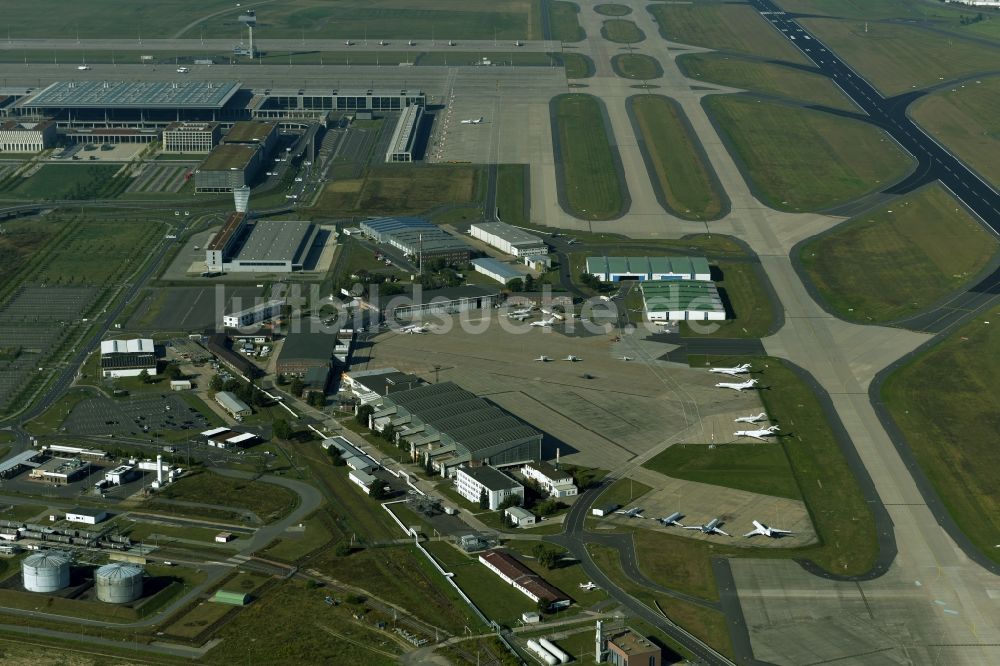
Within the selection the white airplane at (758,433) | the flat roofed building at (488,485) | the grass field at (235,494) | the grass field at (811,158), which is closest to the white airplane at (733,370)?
the white airplane at (758,433)

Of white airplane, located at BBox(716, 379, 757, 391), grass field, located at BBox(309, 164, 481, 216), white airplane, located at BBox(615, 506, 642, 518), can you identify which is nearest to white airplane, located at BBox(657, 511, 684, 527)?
white airplane, located at BBox(615, 506, 642, 518)

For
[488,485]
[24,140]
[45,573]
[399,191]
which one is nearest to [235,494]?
[45,573]

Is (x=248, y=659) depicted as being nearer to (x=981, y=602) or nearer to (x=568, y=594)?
(x=568, y=594)

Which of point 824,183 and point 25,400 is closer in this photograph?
point 25,400

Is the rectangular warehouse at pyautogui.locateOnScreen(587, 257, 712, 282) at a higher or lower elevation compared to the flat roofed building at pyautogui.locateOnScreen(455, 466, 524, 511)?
lower

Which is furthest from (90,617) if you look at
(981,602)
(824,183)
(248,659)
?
(824,183)

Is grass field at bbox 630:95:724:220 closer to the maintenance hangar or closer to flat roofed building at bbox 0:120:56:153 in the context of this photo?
the maintenance hangar
